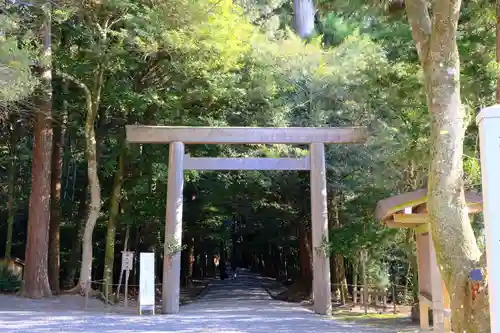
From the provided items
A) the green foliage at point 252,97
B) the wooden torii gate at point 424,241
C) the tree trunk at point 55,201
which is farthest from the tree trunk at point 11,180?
the wooden torii gate at point 424,241

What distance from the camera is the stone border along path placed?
9.21 meters

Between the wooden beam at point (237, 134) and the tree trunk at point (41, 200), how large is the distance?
2922 mm

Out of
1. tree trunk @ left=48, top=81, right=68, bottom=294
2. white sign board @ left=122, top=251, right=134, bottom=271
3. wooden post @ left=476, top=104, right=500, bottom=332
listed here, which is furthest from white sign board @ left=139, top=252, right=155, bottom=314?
wooden post @ left=476, top=104, right=500, bottom=332

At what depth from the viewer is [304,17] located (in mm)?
21766

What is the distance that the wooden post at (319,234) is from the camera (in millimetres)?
12523

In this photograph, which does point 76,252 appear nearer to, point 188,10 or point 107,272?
point 107,272

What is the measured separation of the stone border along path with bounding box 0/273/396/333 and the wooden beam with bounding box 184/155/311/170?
11.4 ft

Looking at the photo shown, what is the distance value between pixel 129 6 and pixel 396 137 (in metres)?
7.19

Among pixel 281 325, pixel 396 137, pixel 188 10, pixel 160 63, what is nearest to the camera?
pixel 281 325

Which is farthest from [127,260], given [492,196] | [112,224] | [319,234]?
[492,196]

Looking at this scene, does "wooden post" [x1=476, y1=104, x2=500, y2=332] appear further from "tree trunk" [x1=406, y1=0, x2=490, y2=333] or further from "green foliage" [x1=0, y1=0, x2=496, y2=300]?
"green foliage" [x1=0, y1=0, x2=496, y2=300]

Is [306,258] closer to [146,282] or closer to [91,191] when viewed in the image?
[91,191]

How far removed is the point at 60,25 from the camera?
14953 millimetres

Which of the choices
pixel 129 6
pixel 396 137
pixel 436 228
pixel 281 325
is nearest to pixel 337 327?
pixel 281 325
